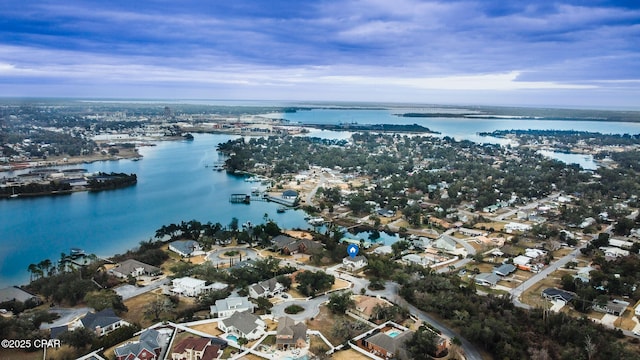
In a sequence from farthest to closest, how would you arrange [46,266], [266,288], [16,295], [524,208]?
[524,208]
[46,266]
[266,288]
[16,295]

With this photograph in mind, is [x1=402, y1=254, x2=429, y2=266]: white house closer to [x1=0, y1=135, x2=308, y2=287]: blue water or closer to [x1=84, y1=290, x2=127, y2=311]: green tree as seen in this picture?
[x1=0, y1=135, x2=308, y2=287]: blue water

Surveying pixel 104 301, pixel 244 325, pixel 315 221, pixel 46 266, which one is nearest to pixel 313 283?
pixel 244 325

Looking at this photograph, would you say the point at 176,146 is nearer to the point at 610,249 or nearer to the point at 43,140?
the point at 43,140

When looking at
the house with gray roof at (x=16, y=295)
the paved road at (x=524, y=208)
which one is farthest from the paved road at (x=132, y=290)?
the paved road at (x=524, y=208)

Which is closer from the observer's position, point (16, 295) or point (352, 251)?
point (16, 295)

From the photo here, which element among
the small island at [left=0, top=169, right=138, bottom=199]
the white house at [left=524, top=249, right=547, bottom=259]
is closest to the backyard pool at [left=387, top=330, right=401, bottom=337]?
the white house at [left=524, top=249, right=547, bottom=259]

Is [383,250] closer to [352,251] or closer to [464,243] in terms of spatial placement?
[352,251]

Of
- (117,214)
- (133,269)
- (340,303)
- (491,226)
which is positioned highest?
(340,303)

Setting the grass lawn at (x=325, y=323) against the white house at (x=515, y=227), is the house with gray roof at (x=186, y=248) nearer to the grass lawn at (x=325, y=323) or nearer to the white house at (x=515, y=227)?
the grass lawn at (x=325, y=323)
